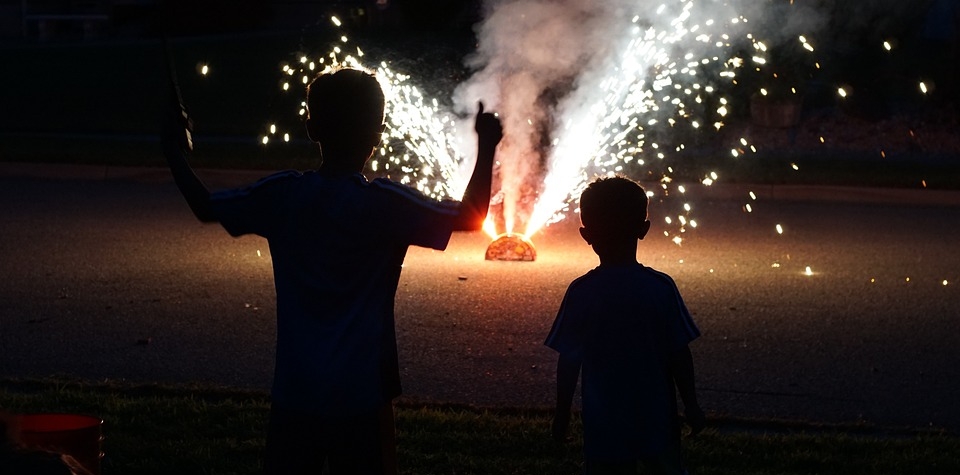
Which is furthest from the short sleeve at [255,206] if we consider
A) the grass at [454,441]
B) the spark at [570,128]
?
the spark at [570,128]

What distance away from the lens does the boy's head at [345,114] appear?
11.5ft

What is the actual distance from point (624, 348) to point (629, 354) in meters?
0.02

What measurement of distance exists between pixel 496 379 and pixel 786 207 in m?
6.92

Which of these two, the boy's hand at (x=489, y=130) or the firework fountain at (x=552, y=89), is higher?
the firework fountain at (x=552, y=89)

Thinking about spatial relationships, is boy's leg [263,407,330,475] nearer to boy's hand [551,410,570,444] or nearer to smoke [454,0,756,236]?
boy's hand [551,410,570,444]

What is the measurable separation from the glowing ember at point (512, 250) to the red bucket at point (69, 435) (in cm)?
615

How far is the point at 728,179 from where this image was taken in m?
14.0

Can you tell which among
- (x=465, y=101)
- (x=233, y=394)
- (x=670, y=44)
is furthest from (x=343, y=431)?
(x=465, y=101)

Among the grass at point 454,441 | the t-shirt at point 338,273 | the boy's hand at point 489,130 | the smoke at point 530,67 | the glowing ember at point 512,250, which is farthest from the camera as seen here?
the smoke at point 530,67

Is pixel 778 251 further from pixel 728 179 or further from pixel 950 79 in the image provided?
pixel 950 79

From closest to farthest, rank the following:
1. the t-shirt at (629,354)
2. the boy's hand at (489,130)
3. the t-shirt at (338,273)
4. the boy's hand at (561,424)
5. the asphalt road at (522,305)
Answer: the boy's hand at (489,130), the t-shirt at (338,273), the t-shirt at (629,354), the boy's hand at (561,424), the asphalt road at (522,305)

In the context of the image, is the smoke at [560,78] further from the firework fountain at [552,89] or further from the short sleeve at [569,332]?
the short sleeve at [569,332]

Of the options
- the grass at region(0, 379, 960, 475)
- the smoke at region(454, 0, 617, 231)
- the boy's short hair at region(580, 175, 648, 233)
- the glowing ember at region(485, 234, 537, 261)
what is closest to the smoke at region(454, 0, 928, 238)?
the smoke at region(454, 0, 617, 231)

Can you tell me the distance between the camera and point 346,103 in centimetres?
349
